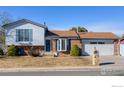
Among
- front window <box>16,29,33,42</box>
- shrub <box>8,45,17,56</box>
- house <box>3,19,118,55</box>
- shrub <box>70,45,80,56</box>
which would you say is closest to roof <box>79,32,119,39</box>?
house <box>3,19,118,55</box>

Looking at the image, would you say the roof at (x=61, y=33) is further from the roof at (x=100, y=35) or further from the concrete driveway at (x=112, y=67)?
the concrete driveway at (x=112, y=67)

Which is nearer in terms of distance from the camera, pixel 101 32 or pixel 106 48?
pixel 106 48

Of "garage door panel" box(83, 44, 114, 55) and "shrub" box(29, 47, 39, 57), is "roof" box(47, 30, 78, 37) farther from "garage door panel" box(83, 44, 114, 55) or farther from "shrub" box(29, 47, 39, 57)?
"shrub" box(29, 47, 39, 57)

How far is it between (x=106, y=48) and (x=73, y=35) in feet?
15.6

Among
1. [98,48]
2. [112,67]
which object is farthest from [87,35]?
[112,67]

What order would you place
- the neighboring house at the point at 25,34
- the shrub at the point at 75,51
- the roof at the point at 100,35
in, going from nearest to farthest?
the shrub at the point at 75,51, the neighboring house at the point at 25,34, the roof at the point at 100,35

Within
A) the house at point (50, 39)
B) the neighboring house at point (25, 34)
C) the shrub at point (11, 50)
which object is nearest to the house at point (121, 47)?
the house at point (50, 39)

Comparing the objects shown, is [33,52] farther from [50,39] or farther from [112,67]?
[112,67]

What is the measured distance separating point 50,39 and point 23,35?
355 centimetres

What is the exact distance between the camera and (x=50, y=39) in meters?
31.7

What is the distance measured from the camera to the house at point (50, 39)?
30703 millimetres
